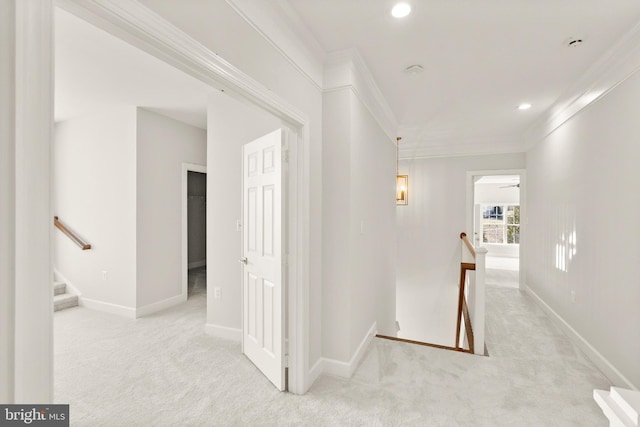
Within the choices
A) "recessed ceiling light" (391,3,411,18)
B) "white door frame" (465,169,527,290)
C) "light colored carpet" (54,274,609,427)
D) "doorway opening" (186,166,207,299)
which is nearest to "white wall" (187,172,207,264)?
"doorway opening" (186,166,207,299)

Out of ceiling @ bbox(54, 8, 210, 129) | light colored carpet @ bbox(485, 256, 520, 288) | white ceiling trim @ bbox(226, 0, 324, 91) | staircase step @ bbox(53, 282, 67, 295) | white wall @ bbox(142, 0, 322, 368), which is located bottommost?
light colored carpet @ bbox(485, 256, 520, 288)

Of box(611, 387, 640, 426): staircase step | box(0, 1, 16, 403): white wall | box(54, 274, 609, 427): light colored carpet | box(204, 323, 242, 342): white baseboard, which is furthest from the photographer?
box(204, 323, 242, 342): white baseboard

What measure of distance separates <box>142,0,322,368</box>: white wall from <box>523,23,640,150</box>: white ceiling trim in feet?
7.49

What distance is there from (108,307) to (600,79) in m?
5.96

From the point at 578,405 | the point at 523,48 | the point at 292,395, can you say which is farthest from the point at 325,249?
the point at 523,48

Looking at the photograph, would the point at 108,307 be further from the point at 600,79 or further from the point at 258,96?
the point at 600,79

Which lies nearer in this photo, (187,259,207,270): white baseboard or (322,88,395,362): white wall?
(322,88,395,362): white wall

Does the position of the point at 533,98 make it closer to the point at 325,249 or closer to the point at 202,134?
the point at 325,249

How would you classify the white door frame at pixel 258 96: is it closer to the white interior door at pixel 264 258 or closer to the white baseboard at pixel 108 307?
the white interior door at pixel 264 258

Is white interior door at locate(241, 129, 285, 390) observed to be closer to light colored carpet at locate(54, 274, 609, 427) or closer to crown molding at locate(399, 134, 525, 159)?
light colored carpet at locate(54, 274, 609, 427)

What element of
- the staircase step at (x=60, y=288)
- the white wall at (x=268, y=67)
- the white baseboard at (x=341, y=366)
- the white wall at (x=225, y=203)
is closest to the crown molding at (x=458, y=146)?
the white wall at (x=225, y=203)

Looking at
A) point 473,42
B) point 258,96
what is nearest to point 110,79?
point 258,96

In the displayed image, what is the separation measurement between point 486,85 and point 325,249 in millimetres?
2357

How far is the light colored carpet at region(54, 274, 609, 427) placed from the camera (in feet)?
6.45
